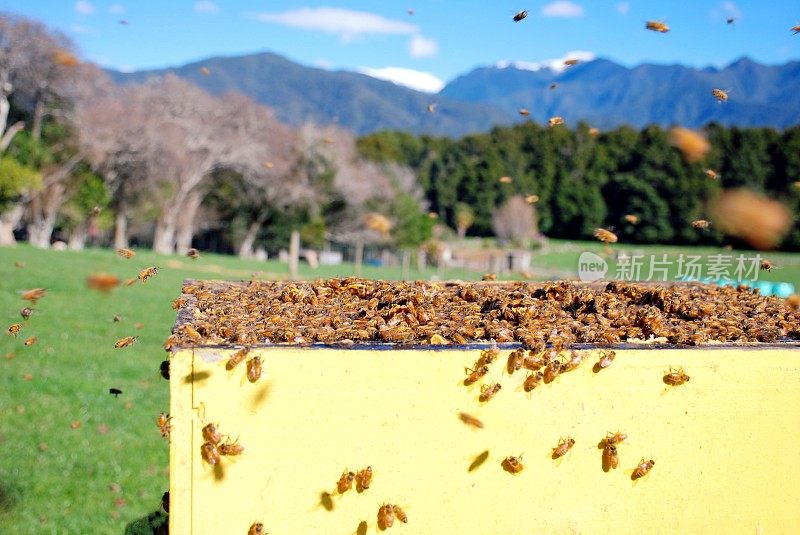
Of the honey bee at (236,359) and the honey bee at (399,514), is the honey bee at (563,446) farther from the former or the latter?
the honey bee at (236,359)

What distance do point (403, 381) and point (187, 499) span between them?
1.05m

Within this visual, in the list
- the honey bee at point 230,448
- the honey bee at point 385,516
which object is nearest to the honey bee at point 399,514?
the honey bee at point 385,516

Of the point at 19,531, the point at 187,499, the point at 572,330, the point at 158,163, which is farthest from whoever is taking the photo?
the point at 158,163

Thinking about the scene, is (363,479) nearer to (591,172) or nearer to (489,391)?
(489,391)

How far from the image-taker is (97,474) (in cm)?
728

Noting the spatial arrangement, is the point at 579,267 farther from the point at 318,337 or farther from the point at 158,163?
the point at 158,163

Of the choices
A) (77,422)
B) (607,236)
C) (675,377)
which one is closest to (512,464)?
(675,377)

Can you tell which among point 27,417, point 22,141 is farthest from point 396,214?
→ point 27,417

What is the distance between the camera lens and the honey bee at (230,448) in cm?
319

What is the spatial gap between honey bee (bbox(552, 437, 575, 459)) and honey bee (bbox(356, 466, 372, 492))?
0.89 meters

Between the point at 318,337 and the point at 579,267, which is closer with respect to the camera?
the point at 318,337

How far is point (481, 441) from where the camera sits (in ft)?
11.5

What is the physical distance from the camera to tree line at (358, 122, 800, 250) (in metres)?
71.5

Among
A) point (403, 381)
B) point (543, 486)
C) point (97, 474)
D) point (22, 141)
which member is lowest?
point (97, 474)
